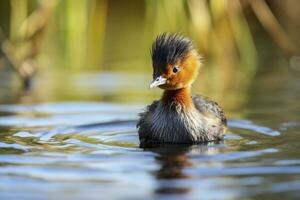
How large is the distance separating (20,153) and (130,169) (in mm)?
1269

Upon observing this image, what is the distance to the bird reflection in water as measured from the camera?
5848mm

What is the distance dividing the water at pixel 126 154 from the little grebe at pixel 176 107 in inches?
9.4

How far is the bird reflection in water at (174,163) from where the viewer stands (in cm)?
585

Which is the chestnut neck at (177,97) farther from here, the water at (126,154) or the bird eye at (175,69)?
the water at (126,154)

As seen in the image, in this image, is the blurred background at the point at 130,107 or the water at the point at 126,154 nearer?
the water at the point at 126,154

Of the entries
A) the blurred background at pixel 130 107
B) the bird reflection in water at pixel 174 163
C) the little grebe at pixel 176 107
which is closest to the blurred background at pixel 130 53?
the blurred background at pixel 130 107

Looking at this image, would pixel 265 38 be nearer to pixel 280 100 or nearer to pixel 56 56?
pixel 56 56

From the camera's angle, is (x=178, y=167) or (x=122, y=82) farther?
(x=122, y=82)

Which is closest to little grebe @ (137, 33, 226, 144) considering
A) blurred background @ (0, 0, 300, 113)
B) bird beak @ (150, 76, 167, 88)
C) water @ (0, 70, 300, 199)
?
bird beak @ (150, 76, 167, 88)

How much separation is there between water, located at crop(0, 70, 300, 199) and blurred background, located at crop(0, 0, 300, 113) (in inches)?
19.0

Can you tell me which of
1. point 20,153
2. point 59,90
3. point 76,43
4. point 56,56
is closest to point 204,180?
point 20,153

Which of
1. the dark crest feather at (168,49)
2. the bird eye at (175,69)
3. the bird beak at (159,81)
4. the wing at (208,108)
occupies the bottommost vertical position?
the wing at (208,108)

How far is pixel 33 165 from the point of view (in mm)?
6664

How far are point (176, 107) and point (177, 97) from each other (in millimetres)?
128
